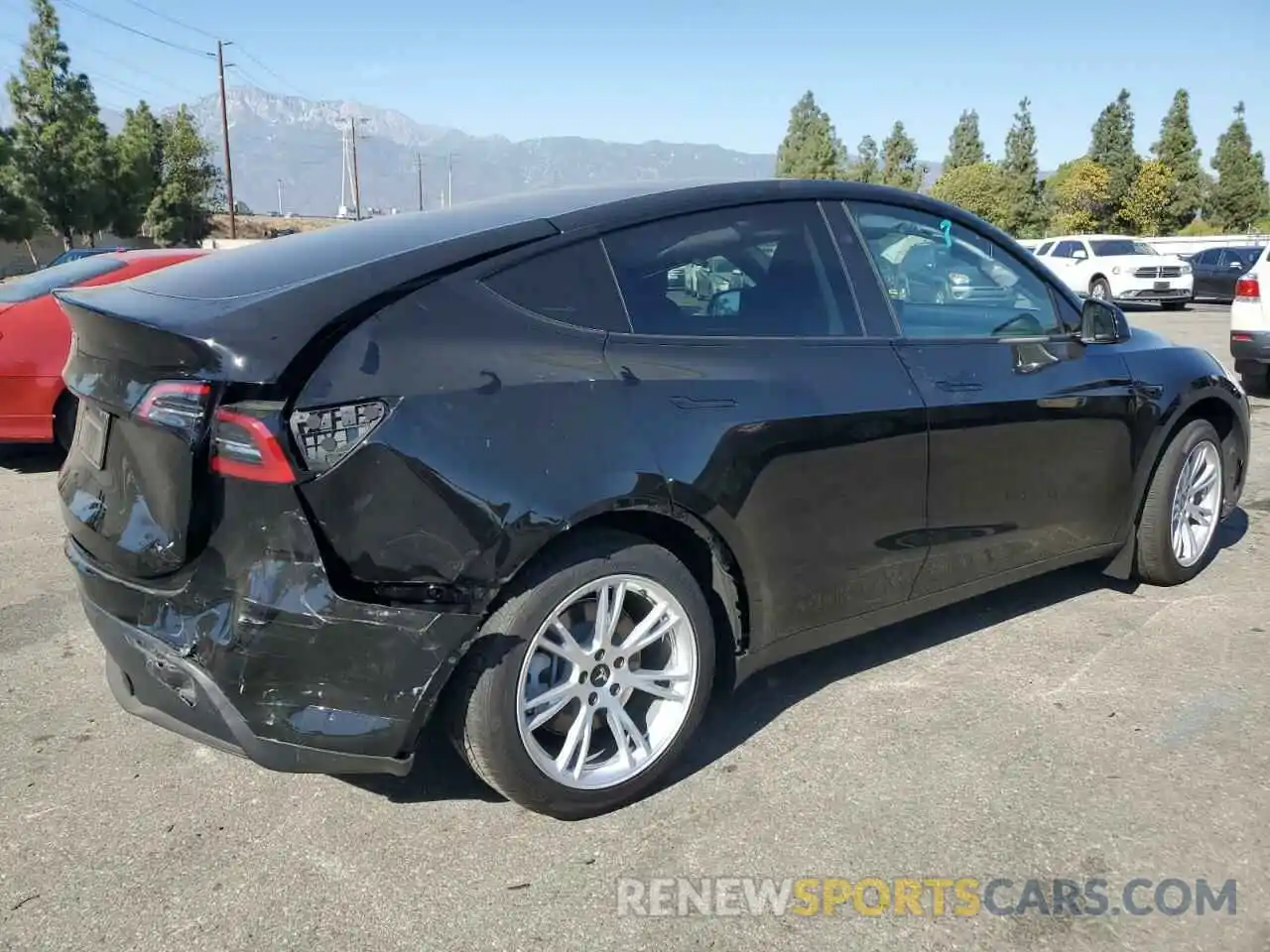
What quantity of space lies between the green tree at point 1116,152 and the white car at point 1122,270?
80.9 feet

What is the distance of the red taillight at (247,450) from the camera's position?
238 centimetres

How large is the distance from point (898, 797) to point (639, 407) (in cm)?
127

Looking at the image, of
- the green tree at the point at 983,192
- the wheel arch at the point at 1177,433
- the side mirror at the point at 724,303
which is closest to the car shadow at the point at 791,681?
the wheel arch at the point at 1177,433

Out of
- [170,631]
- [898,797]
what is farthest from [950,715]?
[170,631]

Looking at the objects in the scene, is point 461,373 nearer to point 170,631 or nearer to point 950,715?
point 170,631

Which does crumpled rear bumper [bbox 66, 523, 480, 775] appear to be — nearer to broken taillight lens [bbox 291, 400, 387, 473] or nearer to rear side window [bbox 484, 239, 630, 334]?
broken taillight lens [bbox 291, 400, 387, 473]

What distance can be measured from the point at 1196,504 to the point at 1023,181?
5344cm

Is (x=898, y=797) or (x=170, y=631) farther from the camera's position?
(x=898, y=797)

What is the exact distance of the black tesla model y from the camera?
2.46 m

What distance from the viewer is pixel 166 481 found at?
255 cm

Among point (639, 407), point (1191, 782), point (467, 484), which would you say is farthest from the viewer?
point (1191, 782)

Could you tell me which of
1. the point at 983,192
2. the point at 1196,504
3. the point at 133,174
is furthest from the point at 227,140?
the point at 1196,504

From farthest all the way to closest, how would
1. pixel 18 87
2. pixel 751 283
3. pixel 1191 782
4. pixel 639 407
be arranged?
pixel 18 87 → pixel 751 283 → pixel 1191 782 → pixel 639 407

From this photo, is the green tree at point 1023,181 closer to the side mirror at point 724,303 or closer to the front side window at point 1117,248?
the front side window at point 1117,248
